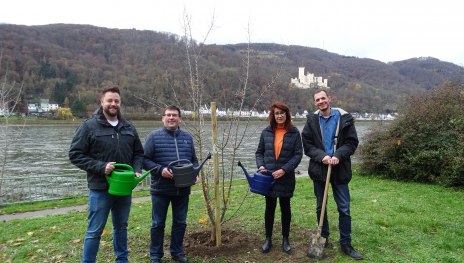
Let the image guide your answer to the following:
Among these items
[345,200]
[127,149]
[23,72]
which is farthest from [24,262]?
[23,72]

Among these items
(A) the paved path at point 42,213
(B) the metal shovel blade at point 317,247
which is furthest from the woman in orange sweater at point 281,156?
(A) the paved path at point 42,213

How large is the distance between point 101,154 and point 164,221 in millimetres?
1175

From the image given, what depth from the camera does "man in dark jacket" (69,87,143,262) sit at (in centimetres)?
374

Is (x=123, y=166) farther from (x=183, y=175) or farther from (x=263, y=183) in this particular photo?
(x=263, y=183)

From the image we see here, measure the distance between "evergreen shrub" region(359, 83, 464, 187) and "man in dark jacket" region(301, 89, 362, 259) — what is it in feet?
23.8

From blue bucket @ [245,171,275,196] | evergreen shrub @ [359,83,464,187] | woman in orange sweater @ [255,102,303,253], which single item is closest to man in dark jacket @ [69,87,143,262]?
blue bucket @ [245,171,275,196]

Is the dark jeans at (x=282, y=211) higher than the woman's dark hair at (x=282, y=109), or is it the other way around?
the woman's dark hair at (x=282, y=109)

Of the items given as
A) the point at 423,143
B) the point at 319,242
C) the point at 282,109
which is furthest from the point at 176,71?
the point at 423,143

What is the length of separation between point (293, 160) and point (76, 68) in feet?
283

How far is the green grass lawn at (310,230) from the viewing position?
467 centimetres

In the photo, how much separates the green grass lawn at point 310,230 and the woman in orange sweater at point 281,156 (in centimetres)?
66

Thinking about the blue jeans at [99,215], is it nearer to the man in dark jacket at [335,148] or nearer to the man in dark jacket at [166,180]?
the man in dark jacket at [166,180]

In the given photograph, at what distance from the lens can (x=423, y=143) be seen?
461 inches

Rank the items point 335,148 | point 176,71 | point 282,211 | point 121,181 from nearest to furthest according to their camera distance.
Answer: point 121,181, point 335,148, point 282,211, point 176,71
